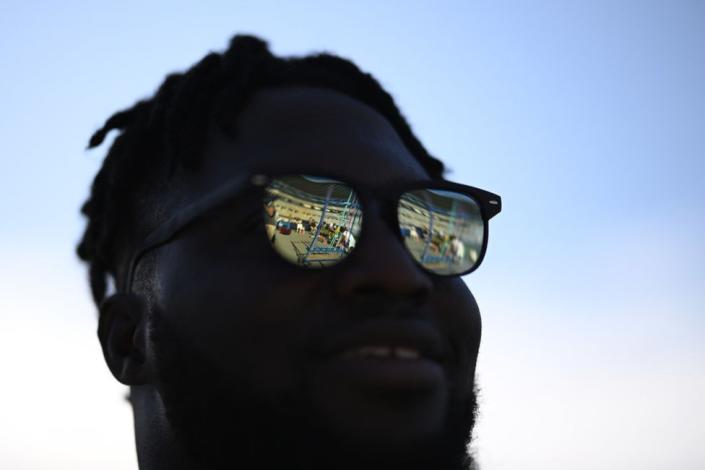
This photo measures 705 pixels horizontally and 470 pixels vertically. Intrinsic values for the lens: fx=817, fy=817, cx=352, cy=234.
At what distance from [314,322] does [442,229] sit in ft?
2.12

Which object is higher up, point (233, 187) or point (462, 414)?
point (233, 187)

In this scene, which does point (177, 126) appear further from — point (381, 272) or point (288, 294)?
point (381, 272)

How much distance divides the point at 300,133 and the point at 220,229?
49cm

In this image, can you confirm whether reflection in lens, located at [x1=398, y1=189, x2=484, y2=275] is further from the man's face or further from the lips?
the lips

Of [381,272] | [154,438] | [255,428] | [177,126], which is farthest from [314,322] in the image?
[177,126]

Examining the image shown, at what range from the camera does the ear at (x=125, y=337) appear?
3160 millimetres

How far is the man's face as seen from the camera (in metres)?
2.53

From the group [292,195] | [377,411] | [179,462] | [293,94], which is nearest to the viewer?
[377,411]

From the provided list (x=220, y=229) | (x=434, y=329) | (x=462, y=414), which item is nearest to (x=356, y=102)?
(x=220, y=229)

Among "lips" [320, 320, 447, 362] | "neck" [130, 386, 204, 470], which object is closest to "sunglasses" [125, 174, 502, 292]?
"lips" [320, 320, 447, 362]

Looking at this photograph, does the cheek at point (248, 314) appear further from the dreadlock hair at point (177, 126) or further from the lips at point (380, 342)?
the dreadlock hair at point (177, 126)

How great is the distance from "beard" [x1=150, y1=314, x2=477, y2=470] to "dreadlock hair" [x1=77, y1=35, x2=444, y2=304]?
678 mm

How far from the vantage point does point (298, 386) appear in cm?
255

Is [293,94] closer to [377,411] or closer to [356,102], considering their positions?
[356,102]
